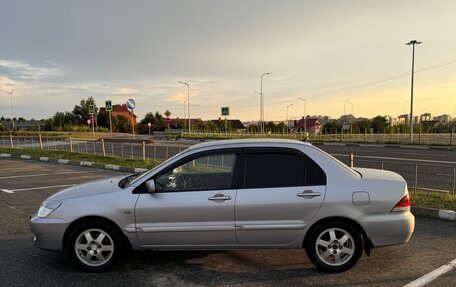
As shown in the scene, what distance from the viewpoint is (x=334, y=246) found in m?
4.09

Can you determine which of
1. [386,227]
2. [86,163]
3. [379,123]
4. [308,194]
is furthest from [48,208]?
[379,123]

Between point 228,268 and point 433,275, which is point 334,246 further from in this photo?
point 228,268

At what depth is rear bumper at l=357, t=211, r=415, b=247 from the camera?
13.3ft

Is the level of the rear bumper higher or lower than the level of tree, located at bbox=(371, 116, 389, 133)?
lower

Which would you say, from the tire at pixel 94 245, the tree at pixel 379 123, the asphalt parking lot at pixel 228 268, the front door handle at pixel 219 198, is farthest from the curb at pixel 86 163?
the tree at pixel 379 123

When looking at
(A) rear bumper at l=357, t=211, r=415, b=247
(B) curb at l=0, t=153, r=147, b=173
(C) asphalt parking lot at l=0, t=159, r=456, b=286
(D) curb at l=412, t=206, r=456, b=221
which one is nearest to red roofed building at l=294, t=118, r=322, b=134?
(D) curb at l=412, t=206, r=456, b=221

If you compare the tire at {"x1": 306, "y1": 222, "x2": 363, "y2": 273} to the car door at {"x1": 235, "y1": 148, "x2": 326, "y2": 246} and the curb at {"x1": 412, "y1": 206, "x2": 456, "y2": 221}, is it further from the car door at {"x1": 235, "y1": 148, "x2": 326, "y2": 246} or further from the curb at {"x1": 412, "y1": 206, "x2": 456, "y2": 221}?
the curb at {"x1": 412, "y1": 206, "x2": 456, "y2": 221}

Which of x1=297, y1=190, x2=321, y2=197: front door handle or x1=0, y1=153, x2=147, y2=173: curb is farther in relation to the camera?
x1=0, y1=153, x2=147, y2=173: curb

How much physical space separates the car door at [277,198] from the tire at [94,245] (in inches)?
60.1

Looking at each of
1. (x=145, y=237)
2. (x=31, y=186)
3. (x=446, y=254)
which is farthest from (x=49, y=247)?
(x=31, y=186)

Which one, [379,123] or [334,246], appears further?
[379,123]

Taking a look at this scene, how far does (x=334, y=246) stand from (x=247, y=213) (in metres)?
1.10

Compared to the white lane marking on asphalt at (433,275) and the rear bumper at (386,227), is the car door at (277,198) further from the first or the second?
the white lane marking on asphalt at (433,275)

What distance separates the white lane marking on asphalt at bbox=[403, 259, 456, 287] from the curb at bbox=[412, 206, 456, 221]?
2193mm
